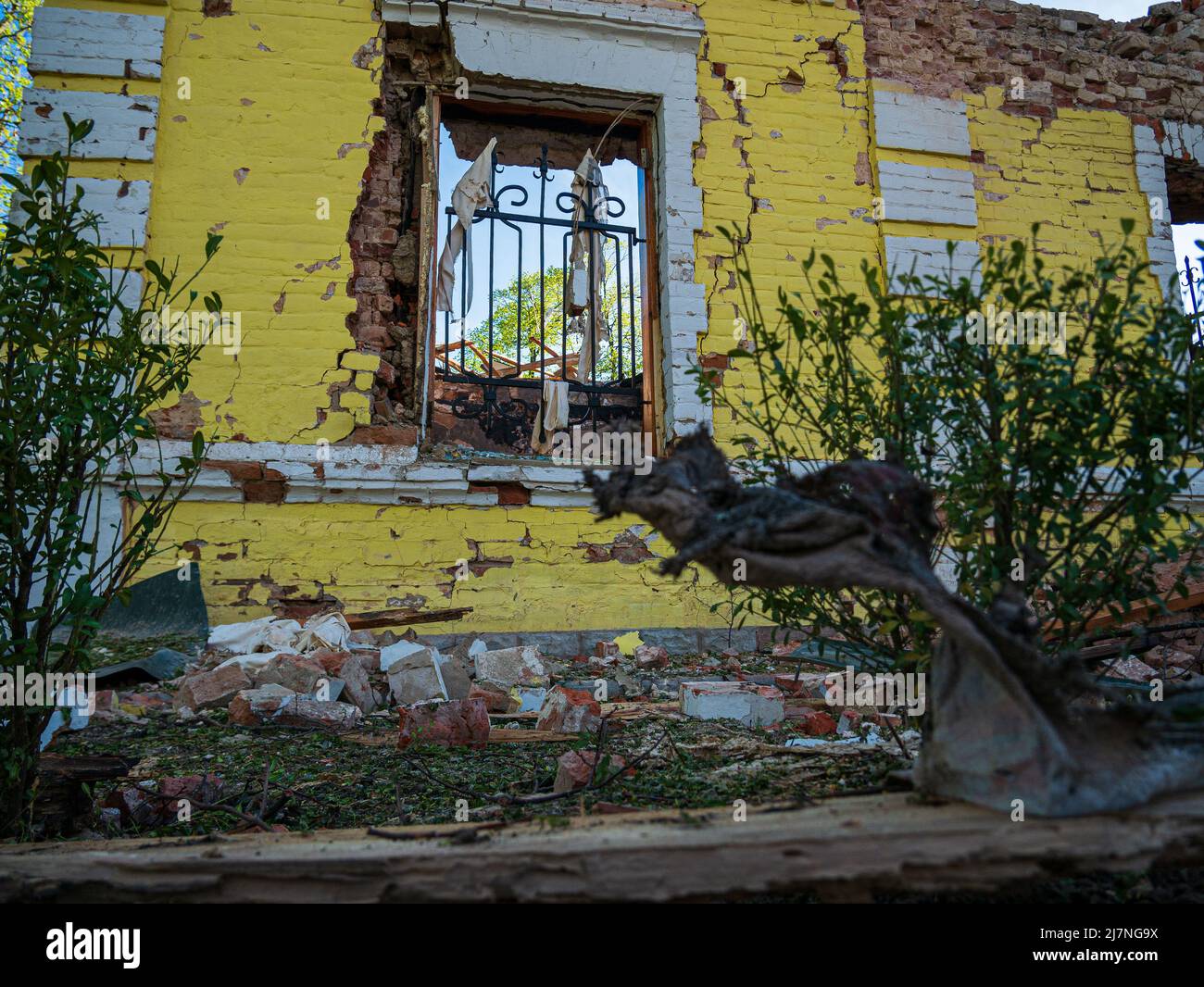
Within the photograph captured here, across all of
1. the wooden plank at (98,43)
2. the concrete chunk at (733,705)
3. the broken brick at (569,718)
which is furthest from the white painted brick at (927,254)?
the wooden plank at (98,43)

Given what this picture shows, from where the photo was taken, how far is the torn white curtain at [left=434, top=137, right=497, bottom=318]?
570 centimetres

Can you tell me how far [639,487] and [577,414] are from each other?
19.6ft

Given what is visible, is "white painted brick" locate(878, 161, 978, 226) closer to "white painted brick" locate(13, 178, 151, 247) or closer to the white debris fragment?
the white debris fragment

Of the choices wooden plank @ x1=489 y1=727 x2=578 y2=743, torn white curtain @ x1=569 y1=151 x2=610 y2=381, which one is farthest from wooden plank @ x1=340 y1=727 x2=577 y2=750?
torn white curtain @ x1=569 y1=151 x2=610 y2=381

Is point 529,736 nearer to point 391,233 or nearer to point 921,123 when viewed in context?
point 391,233

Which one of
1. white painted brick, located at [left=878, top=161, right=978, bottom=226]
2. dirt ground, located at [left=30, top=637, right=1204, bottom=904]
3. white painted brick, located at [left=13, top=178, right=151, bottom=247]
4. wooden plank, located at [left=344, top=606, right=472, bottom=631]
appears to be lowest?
dirt ground, located at [left=30, top=637, right=1204, bottom=904]

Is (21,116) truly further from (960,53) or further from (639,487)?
(960,53)

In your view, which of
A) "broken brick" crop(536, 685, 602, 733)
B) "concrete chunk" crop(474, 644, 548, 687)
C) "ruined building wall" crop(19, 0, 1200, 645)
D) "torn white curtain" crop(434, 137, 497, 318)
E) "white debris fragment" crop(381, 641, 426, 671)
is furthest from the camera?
"torn white curtain" crop(434, 137, 497, 318)

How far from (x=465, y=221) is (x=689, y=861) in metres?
5.34

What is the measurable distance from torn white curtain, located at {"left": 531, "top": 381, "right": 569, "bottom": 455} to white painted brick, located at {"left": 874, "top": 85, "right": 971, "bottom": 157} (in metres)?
3.00

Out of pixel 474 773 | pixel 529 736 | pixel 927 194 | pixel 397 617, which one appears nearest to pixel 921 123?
pixel 927 194

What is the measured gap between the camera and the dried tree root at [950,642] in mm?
1111

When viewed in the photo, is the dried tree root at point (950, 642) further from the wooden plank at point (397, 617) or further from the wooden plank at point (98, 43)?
the wooden plank at point (98, 43)

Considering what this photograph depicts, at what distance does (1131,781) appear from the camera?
1.11m
